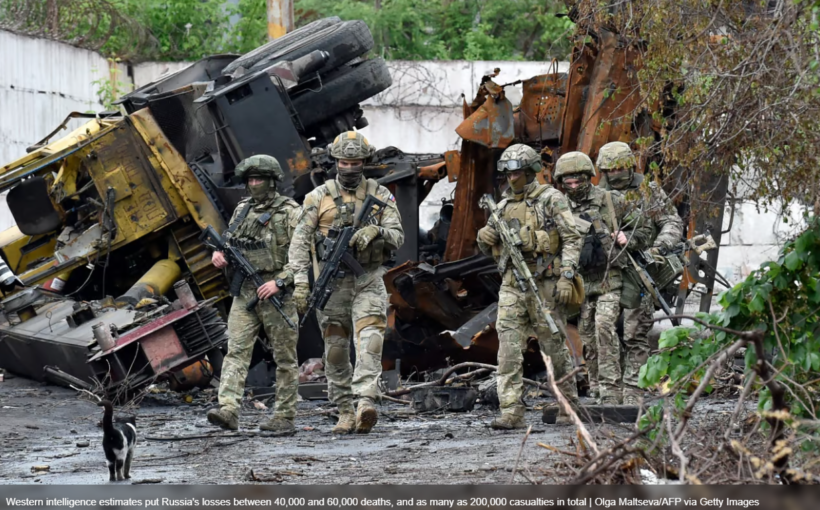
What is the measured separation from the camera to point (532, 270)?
7527 millimetres

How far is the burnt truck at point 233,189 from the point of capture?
1045 centimetres

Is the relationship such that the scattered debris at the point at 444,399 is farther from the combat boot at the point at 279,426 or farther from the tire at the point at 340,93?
the tire at the point at 340,93

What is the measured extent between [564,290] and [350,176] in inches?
62.2

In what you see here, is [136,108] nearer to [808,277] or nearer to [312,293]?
[312,293]

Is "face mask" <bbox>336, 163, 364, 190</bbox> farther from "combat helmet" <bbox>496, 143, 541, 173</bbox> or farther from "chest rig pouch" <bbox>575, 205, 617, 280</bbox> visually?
"chest rig pouch" <bbox>575, 205, 617, 280</bbox>

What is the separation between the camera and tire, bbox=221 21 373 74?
38.7ft

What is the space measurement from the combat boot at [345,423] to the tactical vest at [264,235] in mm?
1094

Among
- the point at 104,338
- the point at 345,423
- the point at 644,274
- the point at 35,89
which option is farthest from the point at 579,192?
the point at 35,89

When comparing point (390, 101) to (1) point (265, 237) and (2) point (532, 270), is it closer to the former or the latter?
(1) point (265, 237)

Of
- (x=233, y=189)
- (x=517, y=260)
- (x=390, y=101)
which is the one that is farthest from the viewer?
(x=390, y=101)

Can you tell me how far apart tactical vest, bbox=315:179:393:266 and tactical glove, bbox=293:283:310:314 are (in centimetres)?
30

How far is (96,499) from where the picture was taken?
4746 mm

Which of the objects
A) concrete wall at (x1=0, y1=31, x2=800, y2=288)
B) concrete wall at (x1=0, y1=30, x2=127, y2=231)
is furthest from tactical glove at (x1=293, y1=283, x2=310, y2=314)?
concrete wall at (x1=0, y1=30, x2=127, y2=231)
